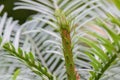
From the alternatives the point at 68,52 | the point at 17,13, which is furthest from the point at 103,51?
the point at 17,13

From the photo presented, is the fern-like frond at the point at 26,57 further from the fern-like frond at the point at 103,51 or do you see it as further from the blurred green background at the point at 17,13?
the blurred green background at the point at 17,13

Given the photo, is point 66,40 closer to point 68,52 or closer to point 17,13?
point 68,52

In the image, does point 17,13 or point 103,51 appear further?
point 17,13

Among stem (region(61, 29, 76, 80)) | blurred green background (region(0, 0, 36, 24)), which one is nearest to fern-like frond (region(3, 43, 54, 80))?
stem (region(61, 29, 76, 80))

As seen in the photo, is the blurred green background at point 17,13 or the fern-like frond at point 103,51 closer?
the fern-like frond at point 103,51

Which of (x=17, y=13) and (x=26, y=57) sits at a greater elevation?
(x=17, y=13)

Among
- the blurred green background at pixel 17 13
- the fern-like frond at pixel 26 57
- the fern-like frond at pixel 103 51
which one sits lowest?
the fern-like frond at pixel 103 51

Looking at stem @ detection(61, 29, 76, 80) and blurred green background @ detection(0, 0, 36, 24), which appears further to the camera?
blurred green background @ detection(0, 0, 36, 24)

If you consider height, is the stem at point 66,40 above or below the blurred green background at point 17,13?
below

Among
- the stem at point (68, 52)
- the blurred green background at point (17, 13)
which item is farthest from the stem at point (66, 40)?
the blurred green background at point (17, 13)

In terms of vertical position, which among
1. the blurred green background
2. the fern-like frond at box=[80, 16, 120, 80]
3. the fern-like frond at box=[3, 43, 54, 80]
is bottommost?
the fern-like frond at box=[80, 16, 120, 80]

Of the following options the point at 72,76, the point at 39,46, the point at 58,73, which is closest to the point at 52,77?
the point at 72,76

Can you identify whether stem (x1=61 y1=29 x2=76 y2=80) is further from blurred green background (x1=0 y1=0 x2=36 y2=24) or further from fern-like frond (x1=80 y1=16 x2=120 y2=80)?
blurred green background (x1=0 y1=0 x2=36 y2=24)
